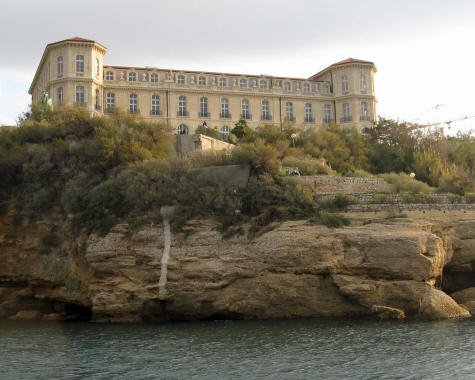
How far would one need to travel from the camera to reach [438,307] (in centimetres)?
2462

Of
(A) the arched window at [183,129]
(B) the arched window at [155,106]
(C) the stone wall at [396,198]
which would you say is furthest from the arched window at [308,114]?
(C) the stone wall at [396,198]

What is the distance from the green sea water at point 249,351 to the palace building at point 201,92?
29.0 metres

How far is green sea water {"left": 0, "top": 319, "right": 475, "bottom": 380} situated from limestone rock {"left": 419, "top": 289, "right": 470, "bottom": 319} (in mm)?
1193

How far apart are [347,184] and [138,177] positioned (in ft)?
37.7

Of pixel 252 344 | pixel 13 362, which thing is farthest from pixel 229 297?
pixel 13 362

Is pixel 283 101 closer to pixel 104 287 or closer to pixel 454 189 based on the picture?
pixel 454 189

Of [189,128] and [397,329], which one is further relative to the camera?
[189,128]

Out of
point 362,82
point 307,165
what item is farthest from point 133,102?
point 362,82

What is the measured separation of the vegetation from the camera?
28.4m

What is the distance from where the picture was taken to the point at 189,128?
53531 millimetres

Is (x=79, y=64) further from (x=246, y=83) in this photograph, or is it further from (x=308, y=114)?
(x=308, y=114)

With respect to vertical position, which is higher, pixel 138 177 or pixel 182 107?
pixel 182 107

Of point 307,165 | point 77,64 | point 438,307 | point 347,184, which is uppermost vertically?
point 77,64

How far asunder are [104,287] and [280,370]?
12.3 m
